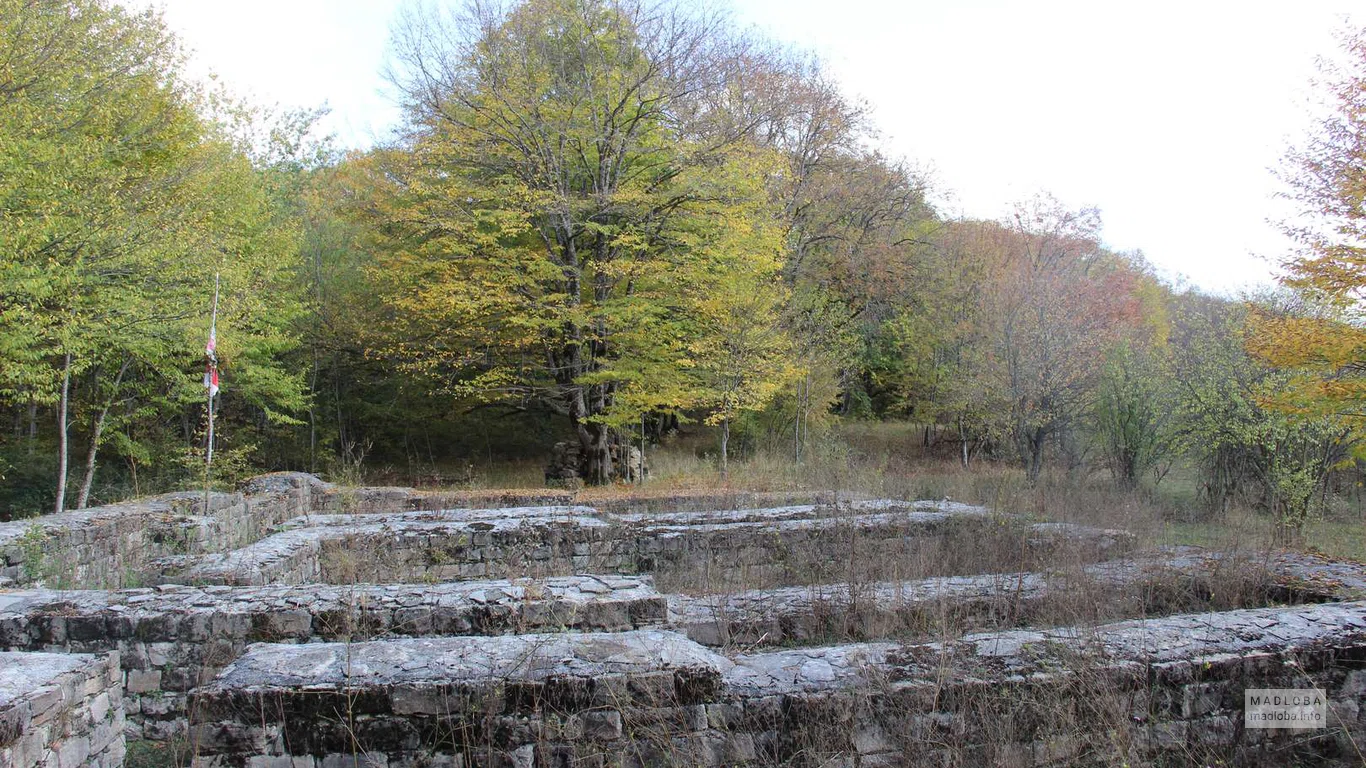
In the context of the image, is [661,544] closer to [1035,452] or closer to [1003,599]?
[1003,599]

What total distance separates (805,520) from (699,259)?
905 centimetres

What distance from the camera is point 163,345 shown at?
15047mm

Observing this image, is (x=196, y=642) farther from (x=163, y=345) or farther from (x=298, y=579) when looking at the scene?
(x=163, y=345)

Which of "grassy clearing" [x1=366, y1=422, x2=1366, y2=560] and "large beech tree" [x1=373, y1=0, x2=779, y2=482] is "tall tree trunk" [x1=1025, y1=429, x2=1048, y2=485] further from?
"large beech tree" [x1=373, y1=0, x2=779, y2=482]

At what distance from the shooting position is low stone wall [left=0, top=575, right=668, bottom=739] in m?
4.66

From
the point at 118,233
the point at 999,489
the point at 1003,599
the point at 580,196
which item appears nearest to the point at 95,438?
the point at 118,233

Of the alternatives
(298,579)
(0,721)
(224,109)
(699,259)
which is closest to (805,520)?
(298,579)

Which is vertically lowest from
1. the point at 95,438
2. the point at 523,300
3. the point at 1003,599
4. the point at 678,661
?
the point at 1003,599

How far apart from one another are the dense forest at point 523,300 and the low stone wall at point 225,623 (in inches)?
363

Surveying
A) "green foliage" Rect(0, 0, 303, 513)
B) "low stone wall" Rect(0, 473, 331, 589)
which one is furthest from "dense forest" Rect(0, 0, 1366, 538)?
"low stone wall" Rect(0, 473, 331, 589)

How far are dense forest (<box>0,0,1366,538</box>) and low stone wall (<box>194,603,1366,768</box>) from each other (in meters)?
10.5

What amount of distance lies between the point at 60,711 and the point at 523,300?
13.7 meters

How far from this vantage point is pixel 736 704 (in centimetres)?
348

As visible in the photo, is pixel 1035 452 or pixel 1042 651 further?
pixel 1035 452
